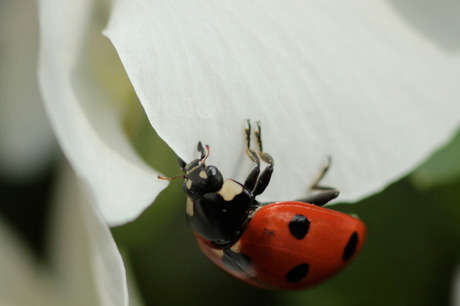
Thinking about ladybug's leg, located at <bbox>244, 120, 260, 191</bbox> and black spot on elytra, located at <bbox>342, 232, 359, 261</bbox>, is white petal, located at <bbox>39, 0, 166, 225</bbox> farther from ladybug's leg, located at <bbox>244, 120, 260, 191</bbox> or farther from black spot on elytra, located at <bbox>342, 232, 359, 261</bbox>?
black spot on elytra, located at <bbox>342, 232, 359, 261</bbox>

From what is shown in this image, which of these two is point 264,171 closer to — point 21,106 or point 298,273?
point 298,273

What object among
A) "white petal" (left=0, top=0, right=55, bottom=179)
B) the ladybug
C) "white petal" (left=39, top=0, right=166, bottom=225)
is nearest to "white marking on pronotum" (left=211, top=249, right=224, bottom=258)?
the ladybug

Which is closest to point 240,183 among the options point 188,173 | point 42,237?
point 188,173

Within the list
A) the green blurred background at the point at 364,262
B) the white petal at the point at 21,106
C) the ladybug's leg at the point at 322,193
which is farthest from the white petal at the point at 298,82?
the white petal at the point at 21,106

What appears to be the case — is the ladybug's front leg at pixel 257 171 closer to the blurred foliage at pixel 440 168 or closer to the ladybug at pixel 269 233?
the ladybug at pixel 269 233

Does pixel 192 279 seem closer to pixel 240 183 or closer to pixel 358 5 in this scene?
pixel 240 183

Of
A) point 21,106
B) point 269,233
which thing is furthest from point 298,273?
point 21,106
